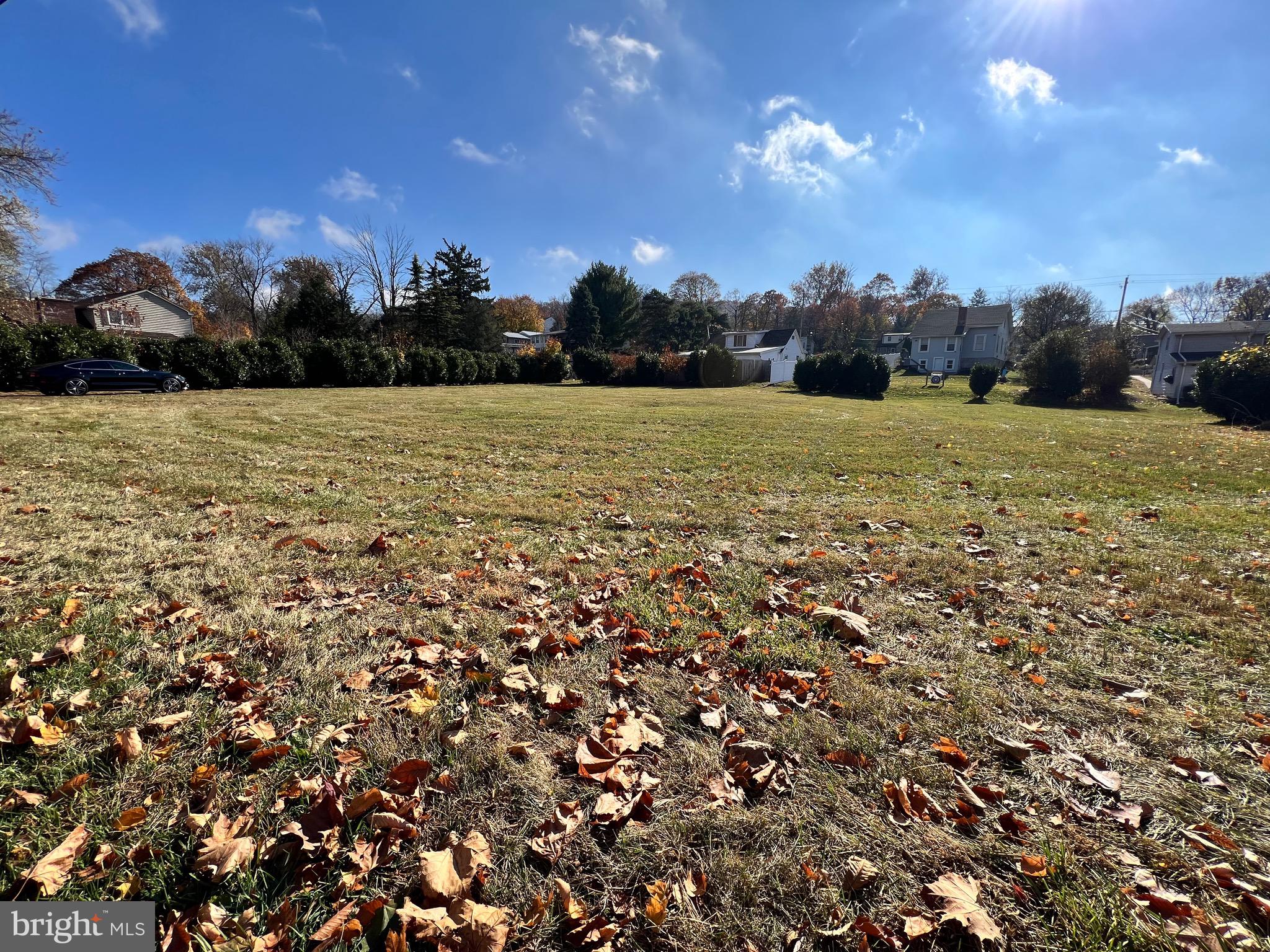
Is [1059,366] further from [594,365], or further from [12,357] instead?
[12,357]

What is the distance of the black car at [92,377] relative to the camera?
1684cm

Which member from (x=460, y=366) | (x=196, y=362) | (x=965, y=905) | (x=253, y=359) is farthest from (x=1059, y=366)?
(x=196, y=362)

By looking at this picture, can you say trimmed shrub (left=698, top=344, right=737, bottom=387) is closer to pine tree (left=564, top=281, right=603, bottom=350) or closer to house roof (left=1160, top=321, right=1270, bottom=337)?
pine tree (left=564, top=281, right=603, bottom=350)

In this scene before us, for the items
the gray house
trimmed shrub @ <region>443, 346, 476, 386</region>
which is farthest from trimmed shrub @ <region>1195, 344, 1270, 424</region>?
the gray house

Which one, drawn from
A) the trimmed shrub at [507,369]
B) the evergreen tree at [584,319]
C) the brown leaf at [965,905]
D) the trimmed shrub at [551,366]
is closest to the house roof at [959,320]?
the evergreen tree at [584,319]

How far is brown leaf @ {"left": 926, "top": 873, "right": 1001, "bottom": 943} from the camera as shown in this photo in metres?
1.46

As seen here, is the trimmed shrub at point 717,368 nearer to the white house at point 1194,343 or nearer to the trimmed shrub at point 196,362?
the white house at point 1194,343

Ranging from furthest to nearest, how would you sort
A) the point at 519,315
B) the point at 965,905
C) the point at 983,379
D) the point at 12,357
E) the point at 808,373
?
the point at 519,315 < the point at 808,373 < the point at 983,379 < the point at 12,357 < the point at 965,905

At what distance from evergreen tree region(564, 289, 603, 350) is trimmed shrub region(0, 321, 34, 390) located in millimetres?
37235

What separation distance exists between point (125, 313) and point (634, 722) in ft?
196

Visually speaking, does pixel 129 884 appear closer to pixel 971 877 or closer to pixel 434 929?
pixel 434 929

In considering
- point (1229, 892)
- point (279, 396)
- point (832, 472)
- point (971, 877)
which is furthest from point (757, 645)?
point (279, 396)

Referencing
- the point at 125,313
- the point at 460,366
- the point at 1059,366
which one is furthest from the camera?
the point at 125,313

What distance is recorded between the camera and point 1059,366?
28828 mm
